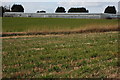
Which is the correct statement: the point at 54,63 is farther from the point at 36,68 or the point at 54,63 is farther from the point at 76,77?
the point at 76,77

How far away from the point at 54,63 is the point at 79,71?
1.42 m

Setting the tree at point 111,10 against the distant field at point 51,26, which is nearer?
the distant field at point 51,26

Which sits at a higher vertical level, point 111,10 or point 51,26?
point 111,10

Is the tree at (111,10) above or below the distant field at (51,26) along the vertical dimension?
above

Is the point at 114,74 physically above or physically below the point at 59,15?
below

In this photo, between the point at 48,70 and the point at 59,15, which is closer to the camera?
the point at 48,70

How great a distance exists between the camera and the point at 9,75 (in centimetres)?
677

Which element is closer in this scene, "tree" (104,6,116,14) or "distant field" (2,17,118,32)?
"distant field" (2,17,118,32)

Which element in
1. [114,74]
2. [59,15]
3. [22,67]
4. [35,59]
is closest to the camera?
[114,74]

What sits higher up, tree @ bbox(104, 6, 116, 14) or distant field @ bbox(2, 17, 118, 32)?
tree @ bbox(104, 6, 116, 14)

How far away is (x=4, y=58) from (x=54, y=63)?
7.90 feet

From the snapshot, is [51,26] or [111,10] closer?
[51,26]

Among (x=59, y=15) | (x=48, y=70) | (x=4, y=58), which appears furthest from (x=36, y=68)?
(x=59, y=15)

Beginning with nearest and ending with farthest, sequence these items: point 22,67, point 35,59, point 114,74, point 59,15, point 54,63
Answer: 1. point 114,74
2. point 22,67
3. point 54,63
4. point 35,59
5. point 59,15
